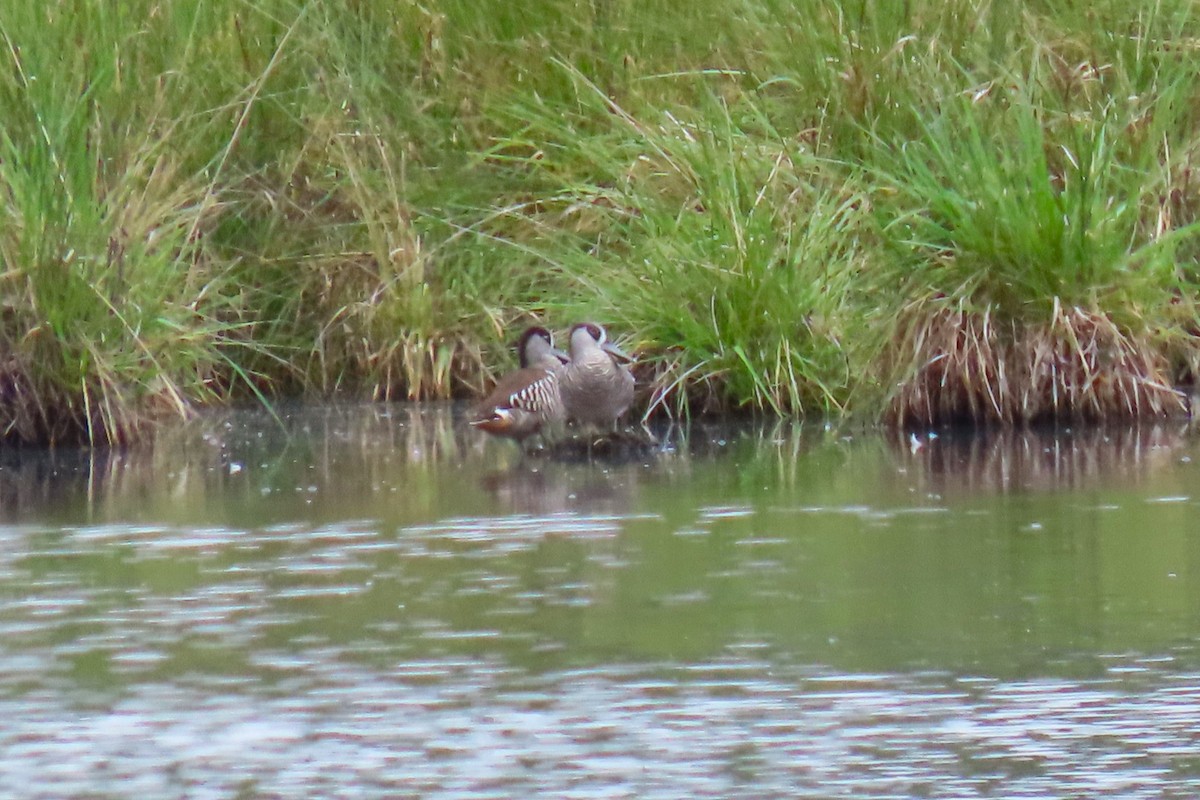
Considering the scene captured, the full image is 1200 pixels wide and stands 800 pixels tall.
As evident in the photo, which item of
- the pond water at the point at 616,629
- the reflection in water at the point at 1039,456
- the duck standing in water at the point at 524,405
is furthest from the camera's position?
the duck standing in water at the point at 524,405

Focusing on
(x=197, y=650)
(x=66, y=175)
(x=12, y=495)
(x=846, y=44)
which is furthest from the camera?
(x=846, y=44)

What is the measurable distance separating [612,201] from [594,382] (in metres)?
2.59

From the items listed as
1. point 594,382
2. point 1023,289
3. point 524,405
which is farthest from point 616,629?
point 1023,289

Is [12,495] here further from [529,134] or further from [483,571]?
[529,134]

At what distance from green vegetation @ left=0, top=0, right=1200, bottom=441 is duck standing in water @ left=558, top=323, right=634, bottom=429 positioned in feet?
2.07

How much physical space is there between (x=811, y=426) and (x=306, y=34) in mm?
4971

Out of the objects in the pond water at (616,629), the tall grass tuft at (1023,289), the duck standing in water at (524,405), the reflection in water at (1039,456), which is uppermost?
the tall grass tuft at (1023,289)

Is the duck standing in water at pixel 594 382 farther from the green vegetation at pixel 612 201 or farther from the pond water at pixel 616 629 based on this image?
the pond water at pixel 616 629

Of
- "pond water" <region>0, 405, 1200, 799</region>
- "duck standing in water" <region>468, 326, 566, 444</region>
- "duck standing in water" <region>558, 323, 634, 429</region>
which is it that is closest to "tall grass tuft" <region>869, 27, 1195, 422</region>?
"pond water" <region>0, 405, 1200, 799</region>

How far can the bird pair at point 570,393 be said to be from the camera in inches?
415

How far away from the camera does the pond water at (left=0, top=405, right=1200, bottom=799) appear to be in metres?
4.57

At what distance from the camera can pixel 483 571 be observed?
6828mm

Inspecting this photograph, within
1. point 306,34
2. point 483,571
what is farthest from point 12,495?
point 306,34

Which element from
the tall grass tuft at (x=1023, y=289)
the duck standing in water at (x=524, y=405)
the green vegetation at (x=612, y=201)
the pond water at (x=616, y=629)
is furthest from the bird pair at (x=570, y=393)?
the tall grass tuft at (x=1023, y=289)
